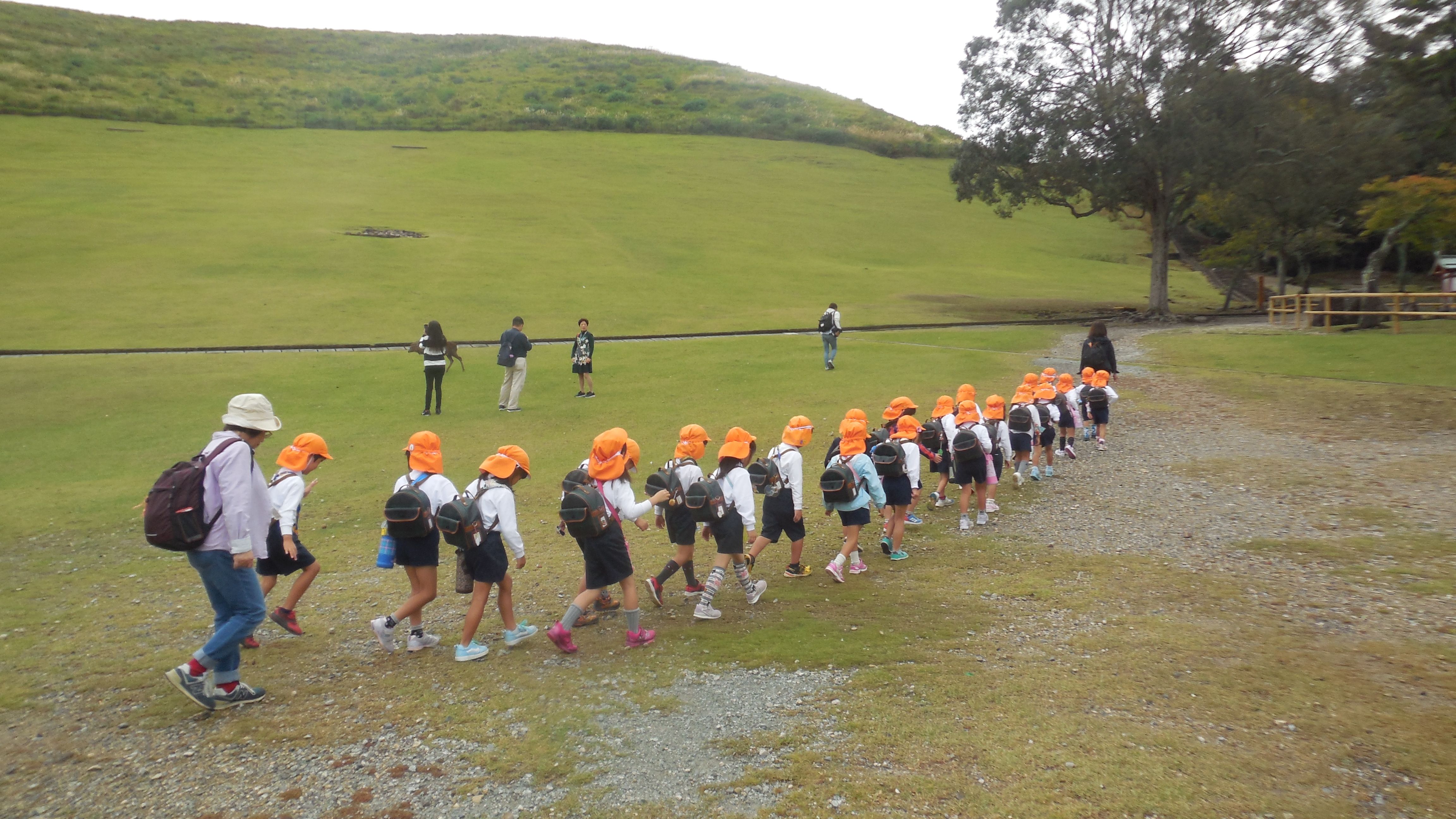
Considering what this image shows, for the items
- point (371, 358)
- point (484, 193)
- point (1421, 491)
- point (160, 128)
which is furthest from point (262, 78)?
point (1421, 491)

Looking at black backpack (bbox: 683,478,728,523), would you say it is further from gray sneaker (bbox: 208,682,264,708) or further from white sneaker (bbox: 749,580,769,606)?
gray sneaker (bbox: 208,682,264,708)

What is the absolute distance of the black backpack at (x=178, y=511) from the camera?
5.51 meters

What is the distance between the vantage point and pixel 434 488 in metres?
7.01

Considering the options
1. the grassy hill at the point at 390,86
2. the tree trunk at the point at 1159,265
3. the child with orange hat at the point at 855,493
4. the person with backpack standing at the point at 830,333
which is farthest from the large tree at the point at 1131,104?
the grassy hill at the point at 390,86

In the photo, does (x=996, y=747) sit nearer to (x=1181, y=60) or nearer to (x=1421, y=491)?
(x=1421, y=491)

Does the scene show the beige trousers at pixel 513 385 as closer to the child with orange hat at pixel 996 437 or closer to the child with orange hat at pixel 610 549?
the child with orange hat at pixel 996 437

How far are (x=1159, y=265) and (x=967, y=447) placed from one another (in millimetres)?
28432

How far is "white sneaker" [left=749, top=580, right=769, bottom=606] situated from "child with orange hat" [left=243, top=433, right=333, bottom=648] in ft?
12.7

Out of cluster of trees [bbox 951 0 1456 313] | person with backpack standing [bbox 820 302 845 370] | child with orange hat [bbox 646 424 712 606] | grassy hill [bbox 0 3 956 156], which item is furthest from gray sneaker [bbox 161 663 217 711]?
grassy hill [bbox 0 3 956 156]

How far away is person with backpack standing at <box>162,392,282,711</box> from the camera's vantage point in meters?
5.71

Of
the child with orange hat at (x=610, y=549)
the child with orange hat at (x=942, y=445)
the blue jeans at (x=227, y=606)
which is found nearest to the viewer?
the blue jeans at (x=227, y=606)

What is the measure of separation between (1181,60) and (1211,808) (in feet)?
113

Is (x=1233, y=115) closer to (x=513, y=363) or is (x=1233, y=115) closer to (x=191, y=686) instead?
(x=513, y=363)

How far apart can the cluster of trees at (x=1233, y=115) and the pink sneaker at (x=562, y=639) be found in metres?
31.5
